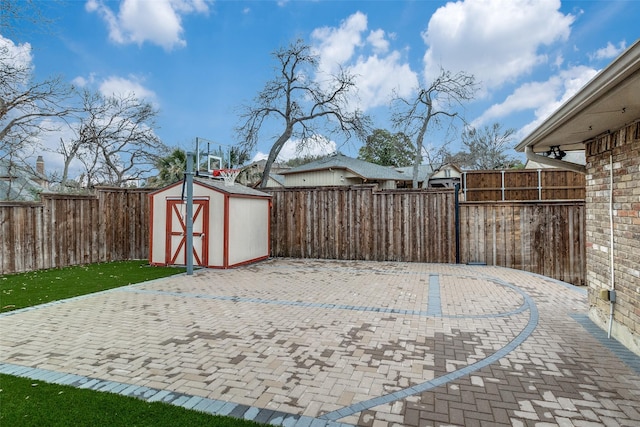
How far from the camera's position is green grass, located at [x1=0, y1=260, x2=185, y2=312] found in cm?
579

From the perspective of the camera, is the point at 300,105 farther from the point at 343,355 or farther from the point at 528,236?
the point at 343,355

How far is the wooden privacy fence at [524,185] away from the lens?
434 inches

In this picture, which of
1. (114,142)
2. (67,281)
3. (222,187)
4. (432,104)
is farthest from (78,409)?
(432,104)

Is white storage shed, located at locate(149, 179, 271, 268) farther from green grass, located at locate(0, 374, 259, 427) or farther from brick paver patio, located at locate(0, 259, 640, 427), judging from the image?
green grass, located at locate(0, 374, 259, 427)

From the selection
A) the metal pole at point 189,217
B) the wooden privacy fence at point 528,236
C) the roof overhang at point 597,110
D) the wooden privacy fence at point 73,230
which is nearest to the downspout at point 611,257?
the roof overhang at point 597,110

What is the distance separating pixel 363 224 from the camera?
10.5 metres

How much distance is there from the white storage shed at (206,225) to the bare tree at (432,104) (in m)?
11.3

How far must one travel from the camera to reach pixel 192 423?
2348 millimetres

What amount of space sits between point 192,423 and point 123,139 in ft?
54.2

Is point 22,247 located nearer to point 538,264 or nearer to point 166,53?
point 166,53

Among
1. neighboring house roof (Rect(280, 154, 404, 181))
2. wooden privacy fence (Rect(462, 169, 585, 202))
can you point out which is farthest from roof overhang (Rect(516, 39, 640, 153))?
neighboring house roof (Rect(280, 154, 404, 181))

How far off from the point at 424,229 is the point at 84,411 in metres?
8.90

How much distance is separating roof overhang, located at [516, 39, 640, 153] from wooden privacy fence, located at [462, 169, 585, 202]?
7108mm

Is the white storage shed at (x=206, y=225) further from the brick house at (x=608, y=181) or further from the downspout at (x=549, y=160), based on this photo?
the brick house at (x=608, y=181)
